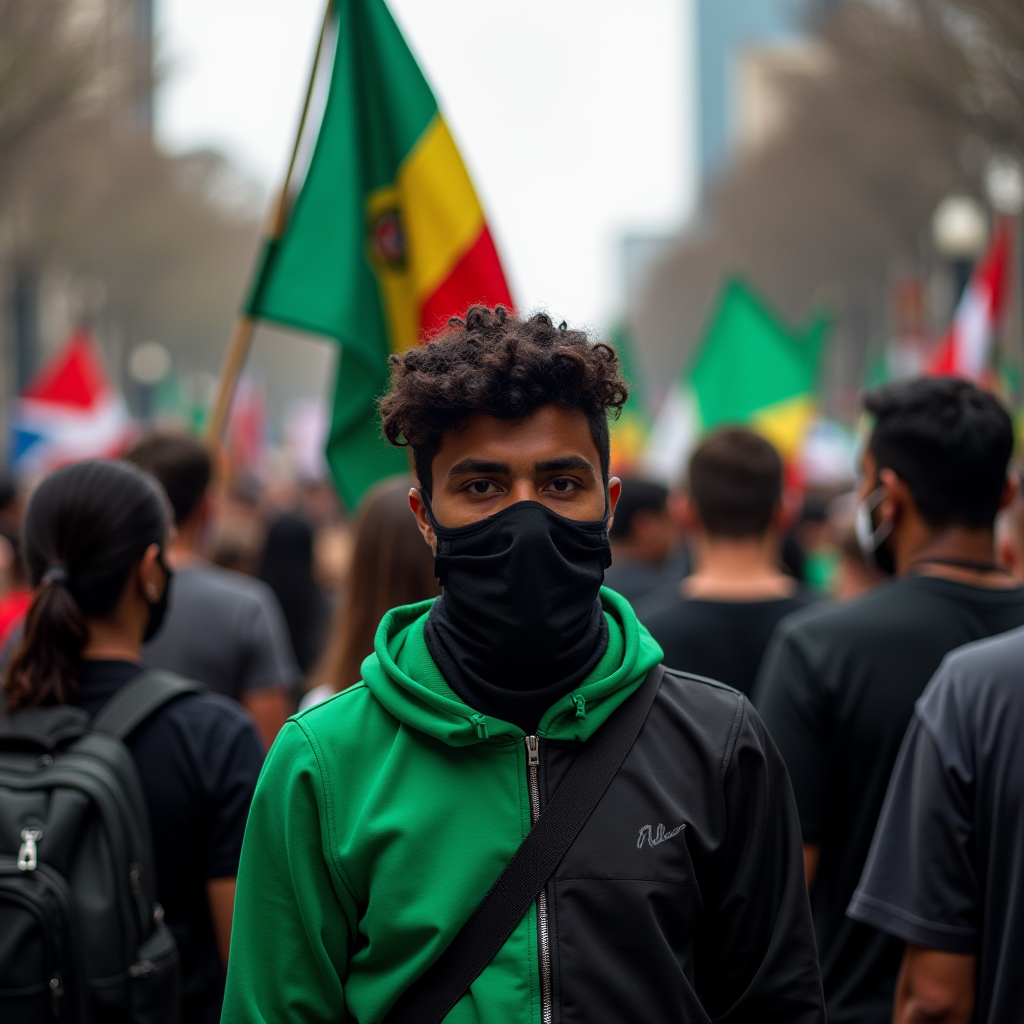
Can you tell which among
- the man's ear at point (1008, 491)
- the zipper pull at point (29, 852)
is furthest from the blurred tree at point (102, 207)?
the zipper pull at point (29, 852)

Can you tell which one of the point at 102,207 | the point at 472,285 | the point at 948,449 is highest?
the point at 102,207

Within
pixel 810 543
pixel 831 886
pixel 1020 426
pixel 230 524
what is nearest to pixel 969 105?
pixel 1020 426

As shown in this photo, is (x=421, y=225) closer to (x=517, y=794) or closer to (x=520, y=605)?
(x=520, y=605)

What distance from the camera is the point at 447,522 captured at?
227 cm

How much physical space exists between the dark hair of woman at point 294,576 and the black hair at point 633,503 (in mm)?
2184

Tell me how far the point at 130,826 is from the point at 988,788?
64.9 inches

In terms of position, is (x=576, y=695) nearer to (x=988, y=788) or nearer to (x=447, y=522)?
(x=447, y=522)

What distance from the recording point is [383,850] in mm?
2152

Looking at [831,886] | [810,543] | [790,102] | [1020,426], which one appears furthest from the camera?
[790,102]

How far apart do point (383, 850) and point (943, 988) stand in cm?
128

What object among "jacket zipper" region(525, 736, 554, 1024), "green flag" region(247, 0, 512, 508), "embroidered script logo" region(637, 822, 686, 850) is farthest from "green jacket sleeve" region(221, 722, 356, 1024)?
"green flag" region(247, 0, 512, 508)

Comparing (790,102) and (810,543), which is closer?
(810,543)

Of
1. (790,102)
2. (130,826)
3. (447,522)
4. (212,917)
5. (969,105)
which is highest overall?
(790,102)

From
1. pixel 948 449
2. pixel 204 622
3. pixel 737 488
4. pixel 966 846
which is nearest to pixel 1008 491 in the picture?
pixel 948 449
